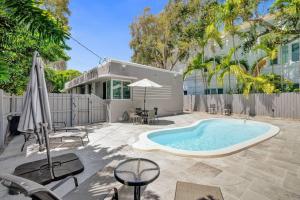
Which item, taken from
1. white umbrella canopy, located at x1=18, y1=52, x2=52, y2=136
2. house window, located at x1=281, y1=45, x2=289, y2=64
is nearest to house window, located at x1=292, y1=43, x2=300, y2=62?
house window, located at x1=281, y1=45, x2=289, y2=64

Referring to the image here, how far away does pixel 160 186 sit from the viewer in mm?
3090

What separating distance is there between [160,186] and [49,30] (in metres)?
3.72

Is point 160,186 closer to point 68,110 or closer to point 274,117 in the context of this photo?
point 68,110

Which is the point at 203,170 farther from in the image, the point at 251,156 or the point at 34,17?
the point at 34,17

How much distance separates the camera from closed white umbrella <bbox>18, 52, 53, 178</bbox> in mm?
2756

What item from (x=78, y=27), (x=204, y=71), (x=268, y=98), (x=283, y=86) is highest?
(x=78, y=27)

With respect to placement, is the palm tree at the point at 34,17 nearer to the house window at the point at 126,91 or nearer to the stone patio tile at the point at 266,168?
the stone patio tile at the point at 266,168

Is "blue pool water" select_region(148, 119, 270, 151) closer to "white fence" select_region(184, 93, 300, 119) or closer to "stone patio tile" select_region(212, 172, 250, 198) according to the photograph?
"stone patio tile" select_region(212, 172, 250, 198)

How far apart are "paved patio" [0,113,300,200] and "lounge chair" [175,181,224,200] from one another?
116 millimetres

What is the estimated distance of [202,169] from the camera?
12.5 feet

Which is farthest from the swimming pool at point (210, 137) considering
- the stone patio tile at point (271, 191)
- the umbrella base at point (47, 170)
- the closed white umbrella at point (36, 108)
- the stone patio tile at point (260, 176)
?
the closed white umbrella at point (36, 108)

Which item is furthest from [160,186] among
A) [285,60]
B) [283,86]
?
[285,60]

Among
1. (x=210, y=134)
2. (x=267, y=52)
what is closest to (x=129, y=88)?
(x=210, y=134)

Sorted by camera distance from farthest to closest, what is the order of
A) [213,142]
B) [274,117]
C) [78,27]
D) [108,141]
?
[274,117]
[78,27]
[213,142]
[108,141]
